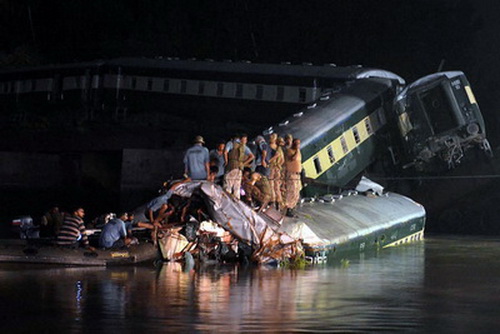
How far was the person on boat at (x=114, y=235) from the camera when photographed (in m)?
29.2

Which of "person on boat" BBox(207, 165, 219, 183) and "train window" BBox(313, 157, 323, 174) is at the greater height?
"train window" BBox(313, 157, 323, 174)

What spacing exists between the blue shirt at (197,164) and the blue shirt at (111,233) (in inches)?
78.1

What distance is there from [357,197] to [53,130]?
1316 inches

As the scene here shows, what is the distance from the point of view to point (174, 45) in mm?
87188

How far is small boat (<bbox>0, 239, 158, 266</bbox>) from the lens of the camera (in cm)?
2781

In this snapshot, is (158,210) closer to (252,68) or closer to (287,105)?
(287,105)

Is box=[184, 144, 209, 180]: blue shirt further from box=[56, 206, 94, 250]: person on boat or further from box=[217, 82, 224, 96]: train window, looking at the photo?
box=[217, 82, 224, 96]: train window

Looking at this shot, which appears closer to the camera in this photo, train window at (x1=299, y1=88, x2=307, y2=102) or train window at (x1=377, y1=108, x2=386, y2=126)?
train window at (x1=377, y1=108, x2=386, y2=126)

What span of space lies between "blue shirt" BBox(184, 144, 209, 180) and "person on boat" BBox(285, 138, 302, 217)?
80.4 inches

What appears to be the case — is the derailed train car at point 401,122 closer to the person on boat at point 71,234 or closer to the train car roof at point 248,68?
the train car roof at point 248,68

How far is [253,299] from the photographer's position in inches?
864

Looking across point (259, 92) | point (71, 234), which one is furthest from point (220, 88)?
point (71, 234)

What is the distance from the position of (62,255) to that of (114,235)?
1806mm

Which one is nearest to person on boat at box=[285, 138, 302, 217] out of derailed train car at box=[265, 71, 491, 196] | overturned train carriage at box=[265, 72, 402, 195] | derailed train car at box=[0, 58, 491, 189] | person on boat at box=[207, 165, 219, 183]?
person on boat at box=[207, 165, 219, 183]
